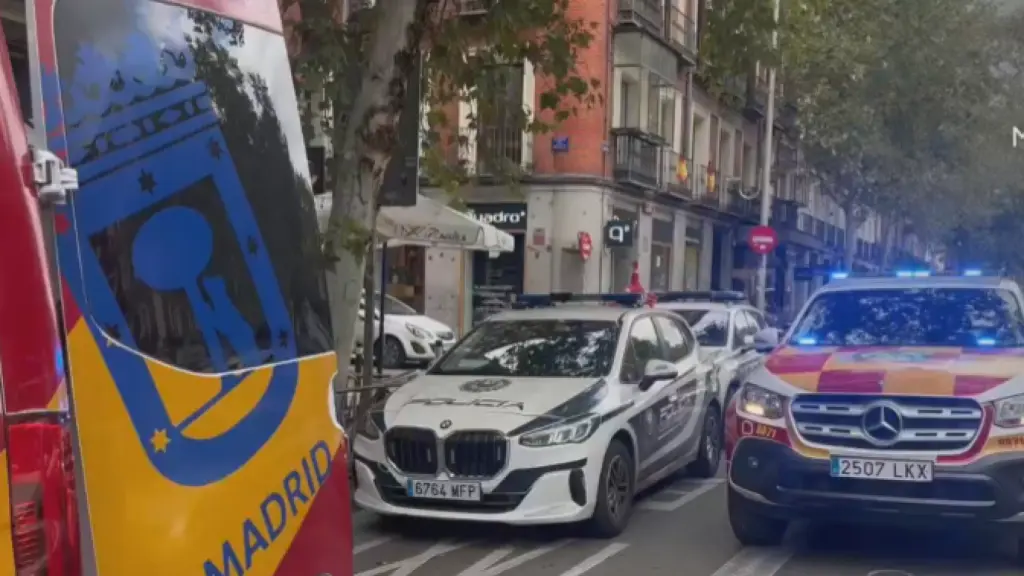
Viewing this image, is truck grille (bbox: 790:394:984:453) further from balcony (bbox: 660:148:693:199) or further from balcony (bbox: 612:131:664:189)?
balcony (bbox: 660:148:693:199)

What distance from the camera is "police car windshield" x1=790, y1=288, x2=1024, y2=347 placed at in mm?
7754

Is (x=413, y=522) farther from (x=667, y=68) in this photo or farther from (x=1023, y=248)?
(x=1023, y=248)

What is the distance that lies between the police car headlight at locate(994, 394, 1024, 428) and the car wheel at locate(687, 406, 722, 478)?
3.96 meters

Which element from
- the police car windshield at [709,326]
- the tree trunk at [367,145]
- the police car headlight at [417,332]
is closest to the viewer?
the tree trunk at [367,145]

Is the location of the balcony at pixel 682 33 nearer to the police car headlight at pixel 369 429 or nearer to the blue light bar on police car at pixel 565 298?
the blue light bar on police car at pixel 565 298

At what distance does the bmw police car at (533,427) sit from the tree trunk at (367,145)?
0.96 meters

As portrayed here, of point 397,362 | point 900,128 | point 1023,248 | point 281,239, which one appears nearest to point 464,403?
point 281,239

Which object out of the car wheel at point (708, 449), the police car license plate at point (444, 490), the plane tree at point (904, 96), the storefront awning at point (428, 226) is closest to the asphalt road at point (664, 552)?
the police car license plate at point (444, 490)

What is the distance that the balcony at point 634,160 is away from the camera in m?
27.0

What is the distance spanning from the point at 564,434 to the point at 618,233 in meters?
19.3

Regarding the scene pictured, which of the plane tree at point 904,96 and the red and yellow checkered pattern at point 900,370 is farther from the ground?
the plane tree at point 904,96

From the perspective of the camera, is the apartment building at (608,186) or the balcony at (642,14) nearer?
the apartment building at (608,186)

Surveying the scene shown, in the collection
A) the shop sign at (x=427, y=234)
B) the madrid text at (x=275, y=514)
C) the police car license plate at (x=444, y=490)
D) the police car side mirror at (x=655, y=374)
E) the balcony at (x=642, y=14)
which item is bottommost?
the police car license plate at (x=444, y=490)

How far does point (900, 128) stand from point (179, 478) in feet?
91.1
